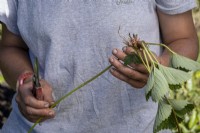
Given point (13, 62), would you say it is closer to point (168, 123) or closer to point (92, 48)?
point (92, 48)

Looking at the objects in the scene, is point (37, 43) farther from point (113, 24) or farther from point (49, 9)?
point (113, 24)

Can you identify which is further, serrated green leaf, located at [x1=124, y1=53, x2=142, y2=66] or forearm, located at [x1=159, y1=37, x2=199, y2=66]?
forearm, located at [x1=159, y1=37, x2=199, y2=66]

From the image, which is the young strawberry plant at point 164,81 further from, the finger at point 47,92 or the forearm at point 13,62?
the forearm at point 13,62

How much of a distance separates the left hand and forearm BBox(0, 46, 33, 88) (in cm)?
44

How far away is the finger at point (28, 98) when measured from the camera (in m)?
1.52

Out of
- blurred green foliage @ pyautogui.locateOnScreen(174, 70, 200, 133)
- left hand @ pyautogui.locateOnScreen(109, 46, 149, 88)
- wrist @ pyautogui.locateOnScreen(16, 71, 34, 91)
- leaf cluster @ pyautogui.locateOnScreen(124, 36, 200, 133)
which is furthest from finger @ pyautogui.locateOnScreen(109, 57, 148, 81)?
blurred green foliage @ pyautogui.locateOnScreen(174, 70, 200, 133)

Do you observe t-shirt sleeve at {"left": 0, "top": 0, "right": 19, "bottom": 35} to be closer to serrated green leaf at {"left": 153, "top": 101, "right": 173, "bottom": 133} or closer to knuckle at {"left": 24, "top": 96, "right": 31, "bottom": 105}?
knuckle at {"left": 24, "top": 96, "right": 31, "bottom": 105}

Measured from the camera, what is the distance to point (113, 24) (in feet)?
5.33

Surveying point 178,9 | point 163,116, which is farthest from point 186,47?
point 163,116

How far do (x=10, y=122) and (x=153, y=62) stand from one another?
0.76 m

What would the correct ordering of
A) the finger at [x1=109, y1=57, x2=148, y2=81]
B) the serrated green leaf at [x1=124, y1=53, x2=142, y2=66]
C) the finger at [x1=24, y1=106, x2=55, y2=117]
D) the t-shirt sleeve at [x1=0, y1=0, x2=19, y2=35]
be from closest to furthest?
the serrated green leaf at [x1=124, y1=53, x2=142, y2=66], the finger at [x1=109, y1=57, x2=148, y2=81], the finger at [x1=24, y1=106, x2=55, y2=117], the t-shirt sleeve at [x1=0, y1=0, x2=19, y2=35]

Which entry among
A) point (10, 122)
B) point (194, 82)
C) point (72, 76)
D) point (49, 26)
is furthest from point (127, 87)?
point (194, 82)

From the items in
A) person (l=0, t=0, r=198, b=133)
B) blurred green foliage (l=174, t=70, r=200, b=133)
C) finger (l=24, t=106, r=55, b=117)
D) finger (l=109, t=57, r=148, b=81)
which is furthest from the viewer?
blurred green foliage (l=174, t=70, r=200, b=133)

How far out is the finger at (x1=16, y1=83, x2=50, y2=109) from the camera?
152 centimetres
